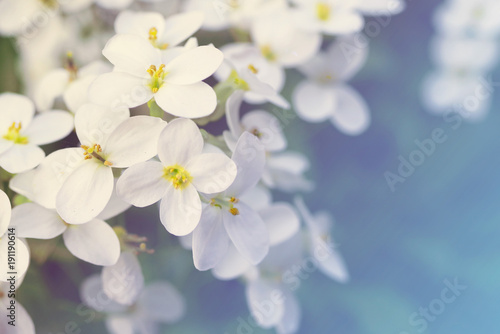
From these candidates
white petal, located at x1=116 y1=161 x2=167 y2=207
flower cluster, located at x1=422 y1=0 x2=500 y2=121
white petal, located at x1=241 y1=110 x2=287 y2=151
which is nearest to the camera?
white petal, located at x1=116 y1=161 x2=167 y2=207

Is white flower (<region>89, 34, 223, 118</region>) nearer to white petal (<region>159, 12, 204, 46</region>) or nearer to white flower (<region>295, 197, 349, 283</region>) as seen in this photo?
white petal (<region>159, 12, 204, 46</region>)

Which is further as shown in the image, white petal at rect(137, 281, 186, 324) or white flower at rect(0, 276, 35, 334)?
white petal at rect(137, 281, 186, 324)

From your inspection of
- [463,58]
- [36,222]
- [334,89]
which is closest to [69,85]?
[36,222]

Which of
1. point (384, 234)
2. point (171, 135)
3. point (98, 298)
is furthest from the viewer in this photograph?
point (384, 234)

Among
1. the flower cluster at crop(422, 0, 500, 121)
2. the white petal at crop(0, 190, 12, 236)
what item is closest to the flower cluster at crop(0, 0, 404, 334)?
the white petal at crop(0, 190, 12, 236)

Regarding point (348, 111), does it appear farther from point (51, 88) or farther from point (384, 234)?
point (51, 88)

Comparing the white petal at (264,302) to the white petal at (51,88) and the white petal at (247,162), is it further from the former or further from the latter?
the white petal at (51,88)
